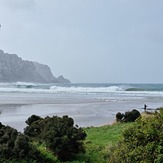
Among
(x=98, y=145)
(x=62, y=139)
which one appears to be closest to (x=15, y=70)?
(x=98, y=145)

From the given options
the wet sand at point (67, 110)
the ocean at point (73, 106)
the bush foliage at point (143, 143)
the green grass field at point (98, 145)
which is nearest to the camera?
the bush foliage at point (143, 143)

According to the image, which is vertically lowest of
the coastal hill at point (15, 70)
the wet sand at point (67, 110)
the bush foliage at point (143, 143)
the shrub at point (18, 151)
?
the wet sand at point (67, 110)

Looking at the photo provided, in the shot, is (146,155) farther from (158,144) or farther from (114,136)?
(114,136)

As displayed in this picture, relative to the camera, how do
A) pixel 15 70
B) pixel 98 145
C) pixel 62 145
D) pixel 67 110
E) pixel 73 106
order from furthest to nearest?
pixel 15 70 → pixel 73 106 → pixel 67 110 → pixel 98 145 → pixel 62 145

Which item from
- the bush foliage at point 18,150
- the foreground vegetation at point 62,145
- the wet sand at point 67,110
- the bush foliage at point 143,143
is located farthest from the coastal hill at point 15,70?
the bush foliage at point 143,143

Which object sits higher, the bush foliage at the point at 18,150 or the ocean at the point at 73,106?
the bush foliage at the point at 18,150

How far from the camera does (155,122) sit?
316 inches

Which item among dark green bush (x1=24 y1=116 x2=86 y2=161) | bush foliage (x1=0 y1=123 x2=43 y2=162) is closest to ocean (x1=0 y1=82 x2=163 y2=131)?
dark green bush (x1=24 y1=116 x2=86 y2=161)

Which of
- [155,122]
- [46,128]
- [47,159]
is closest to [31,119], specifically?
[46,128]

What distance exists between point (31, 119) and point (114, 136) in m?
3.69

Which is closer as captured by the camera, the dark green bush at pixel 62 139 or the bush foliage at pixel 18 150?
the bush foliage at pixel 18 150

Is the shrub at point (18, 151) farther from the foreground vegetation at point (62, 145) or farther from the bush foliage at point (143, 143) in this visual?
the bush foliage at point (143, 143)

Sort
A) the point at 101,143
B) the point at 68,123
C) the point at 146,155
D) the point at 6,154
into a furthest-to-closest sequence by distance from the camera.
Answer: the point at 101,143 < the point at 68,123 < the point at 6,154 < the point at 146,155

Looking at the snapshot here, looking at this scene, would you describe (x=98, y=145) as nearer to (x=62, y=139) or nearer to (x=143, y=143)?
(x=62, y=139)
